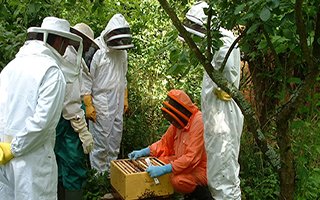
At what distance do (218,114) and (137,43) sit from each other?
12.7 ft

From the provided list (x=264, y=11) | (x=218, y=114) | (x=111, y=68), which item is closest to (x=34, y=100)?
(x=218, y=114)

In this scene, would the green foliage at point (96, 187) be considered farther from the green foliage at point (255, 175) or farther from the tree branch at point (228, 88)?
the tree branch at point (228, 88)

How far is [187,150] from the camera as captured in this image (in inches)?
147

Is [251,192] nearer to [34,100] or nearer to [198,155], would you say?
[198,155]

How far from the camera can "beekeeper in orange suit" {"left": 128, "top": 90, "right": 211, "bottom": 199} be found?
12.1 ft

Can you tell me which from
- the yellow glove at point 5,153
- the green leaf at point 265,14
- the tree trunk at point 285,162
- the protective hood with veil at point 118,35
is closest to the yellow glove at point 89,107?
the protective hood with veil at point 118,35

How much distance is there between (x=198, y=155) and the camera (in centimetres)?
373

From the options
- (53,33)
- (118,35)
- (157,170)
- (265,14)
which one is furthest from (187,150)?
(265,14)

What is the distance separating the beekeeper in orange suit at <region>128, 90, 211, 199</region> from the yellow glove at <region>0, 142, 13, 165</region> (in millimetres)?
1235

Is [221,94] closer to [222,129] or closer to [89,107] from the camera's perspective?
[222,129]

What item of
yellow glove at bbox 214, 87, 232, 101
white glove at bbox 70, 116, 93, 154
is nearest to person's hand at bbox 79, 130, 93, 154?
white glove at bbox 70, 116, 93, 154

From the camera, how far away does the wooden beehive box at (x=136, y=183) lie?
3502 mm

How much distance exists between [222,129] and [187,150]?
21.1 inches

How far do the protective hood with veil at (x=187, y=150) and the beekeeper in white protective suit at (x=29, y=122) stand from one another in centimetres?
121
